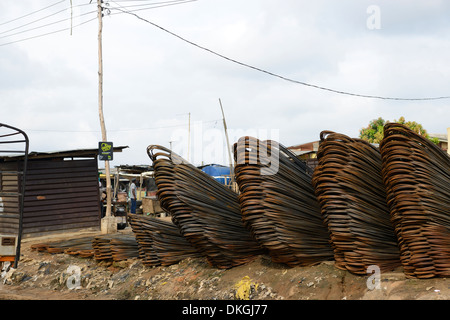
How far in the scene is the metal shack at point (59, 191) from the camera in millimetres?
16828

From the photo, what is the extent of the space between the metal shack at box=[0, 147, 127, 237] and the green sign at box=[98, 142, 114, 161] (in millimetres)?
343

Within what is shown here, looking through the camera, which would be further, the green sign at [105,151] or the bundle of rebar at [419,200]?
the green sign at [105,151]

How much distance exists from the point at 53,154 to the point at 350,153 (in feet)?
42.2

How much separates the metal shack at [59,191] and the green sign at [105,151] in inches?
13.5

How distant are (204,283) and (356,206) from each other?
240 centimetres

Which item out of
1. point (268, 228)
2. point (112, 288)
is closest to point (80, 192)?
point (112, 288)

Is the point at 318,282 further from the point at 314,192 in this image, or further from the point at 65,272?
the point at 65,272

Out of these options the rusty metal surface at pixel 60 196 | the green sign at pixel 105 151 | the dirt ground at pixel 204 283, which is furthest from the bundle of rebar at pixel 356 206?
the rusty metal surface at pixel 60 196

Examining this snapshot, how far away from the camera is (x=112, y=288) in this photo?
8641 millimetres

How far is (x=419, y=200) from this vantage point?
492 cm

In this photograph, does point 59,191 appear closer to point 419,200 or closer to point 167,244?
point 167,244

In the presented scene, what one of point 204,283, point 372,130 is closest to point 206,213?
point 204,283

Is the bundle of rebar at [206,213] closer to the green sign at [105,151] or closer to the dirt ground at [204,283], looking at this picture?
the dirt ground at [204,283]
